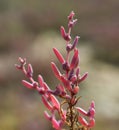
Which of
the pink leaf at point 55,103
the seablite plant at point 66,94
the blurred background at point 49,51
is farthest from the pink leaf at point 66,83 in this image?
the blurred background at point 49,51

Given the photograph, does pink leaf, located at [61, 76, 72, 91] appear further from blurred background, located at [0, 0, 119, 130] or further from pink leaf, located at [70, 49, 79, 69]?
blurred background, located at [0, 0, 119, 130]

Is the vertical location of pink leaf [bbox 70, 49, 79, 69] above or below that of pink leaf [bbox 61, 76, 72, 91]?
above

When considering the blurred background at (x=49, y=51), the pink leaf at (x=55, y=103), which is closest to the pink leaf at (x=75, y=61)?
the pink leaf at (x=55, y=103)

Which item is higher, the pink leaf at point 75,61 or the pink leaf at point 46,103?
the pink leaf at point 75,61

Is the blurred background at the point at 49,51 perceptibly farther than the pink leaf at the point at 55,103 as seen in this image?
Yes

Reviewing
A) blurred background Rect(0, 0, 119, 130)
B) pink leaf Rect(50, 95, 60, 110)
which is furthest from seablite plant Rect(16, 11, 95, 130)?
blurred background Rect(0, 0, 119, 130)

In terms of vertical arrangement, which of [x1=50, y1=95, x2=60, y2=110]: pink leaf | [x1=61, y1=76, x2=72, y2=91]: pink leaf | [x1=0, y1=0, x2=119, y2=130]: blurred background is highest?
[x1=0, y1=0, x2=119, y2=130]: blurred background

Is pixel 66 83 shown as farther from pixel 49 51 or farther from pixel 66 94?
pixel 49 51

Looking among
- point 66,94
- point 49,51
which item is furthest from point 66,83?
point 49,51

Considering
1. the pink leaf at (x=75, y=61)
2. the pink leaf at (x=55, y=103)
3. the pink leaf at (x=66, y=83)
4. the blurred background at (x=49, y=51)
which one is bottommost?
the pink leaf at (x=55, y=103)

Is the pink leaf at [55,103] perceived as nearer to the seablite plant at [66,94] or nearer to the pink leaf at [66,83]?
the seablite plant at [66,94]
